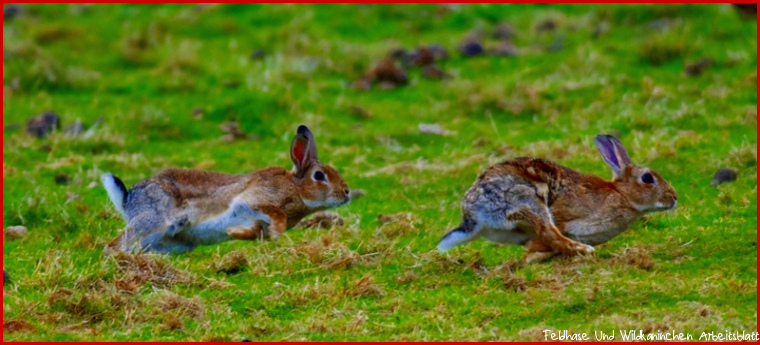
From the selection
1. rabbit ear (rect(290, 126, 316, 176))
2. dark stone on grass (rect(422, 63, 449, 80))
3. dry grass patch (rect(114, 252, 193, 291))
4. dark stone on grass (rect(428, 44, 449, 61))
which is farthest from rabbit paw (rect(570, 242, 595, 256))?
dark stone on grass (rect(428, 44, 449, 61))

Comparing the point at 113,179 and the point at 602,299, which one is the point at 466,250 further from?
the point at 113,179

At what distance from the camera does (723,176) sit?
11438 millimetres

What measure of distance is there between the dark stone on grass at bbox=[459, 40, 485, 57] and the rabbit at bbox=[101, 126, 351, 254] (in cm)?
832

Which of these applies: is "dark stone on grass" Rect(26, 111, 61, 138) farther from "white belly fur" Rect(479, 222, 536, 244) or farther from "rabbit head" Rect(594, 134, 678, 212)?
"rabbit head" Rect(594, 134, 678, 212)

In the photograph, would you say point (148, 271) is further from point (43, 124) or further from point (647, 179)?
point (43, 124)

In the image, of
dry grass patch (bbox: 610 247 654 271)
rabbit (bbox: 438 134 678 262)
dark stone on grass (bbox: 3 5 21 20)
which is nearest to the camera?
dry grass patch (bbox: 610 247 654 271)

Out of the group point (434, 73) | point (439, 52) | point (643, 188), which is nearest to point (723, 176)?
point (643, 188)

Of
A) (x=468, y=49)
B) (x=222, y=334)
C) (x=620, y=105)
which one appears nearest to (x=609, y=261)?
(x=222, y=334)

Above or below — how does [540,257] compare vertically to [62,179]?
above

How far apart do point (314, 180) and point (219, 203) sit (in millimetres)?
686

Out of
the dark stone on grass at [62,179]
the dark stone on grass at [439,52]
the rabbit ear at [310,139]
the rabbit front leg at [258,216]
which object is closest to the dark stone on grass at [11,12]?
the dark stone on grass at [439,52]

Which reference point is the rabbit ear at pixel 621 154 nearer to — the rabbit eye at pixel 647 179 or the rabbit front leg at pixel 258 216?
the rabbit eye at pixel 647 179

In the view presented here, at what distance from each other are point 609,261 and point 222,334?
8.67 feet

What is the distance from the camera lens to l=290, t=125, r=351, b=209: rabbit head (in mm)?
9797
